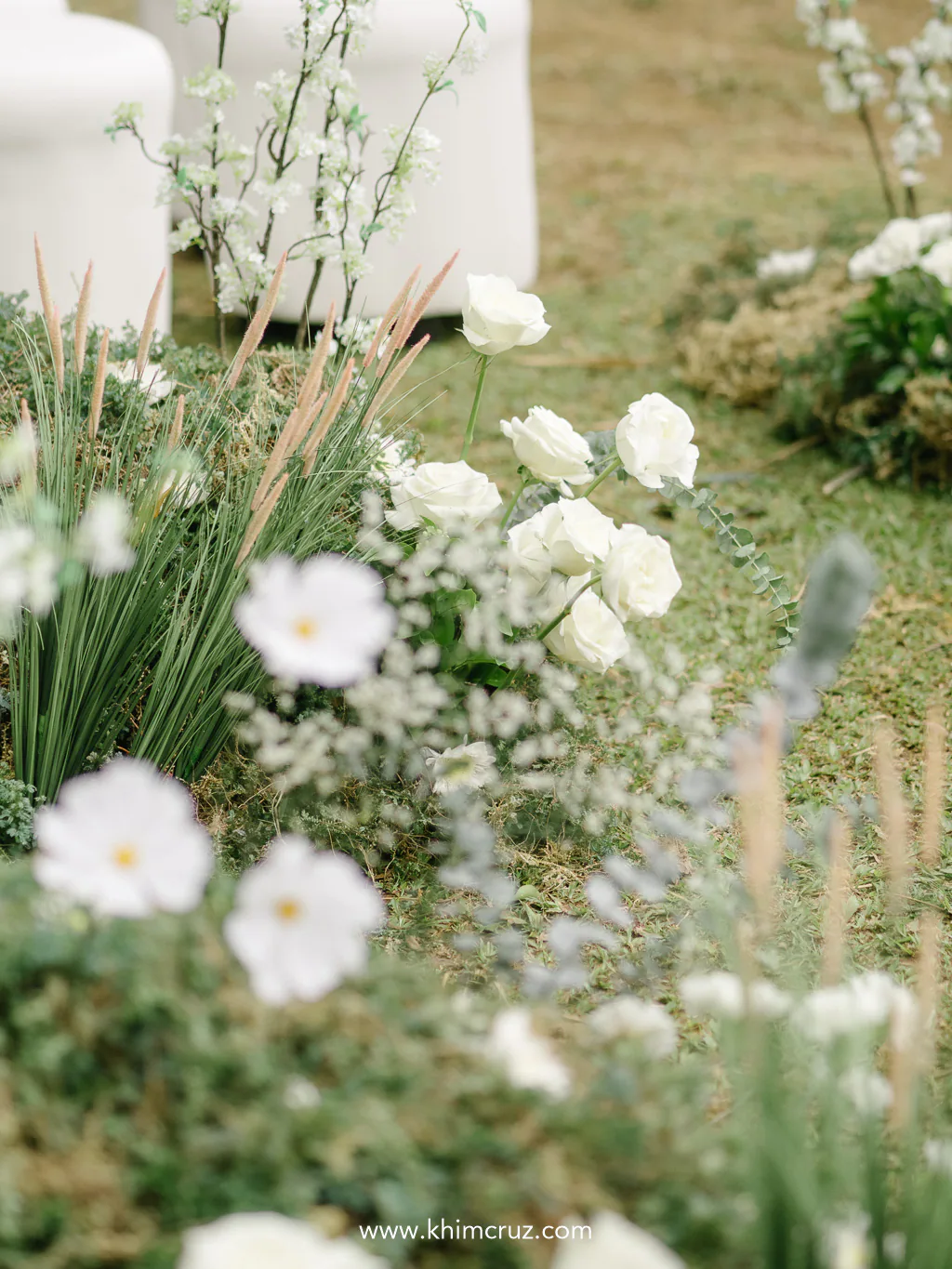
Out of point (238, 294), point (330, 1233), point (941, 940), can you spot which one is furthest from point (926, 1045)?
point (238, 294)

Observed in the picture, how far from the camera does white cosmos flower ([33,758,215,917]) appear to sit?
35.5 inches

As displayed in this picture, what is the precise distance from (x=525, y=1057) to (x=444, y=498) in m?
0.99

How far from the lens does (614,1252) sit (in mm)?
784

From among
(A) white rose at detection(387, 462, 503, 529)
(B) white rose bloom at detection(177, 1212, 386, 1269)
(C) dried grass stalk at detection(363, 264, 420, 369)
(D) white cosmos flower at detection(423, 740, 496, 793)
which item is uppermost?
(C) dried grass stalk at detection(363, 264, 420, 369)

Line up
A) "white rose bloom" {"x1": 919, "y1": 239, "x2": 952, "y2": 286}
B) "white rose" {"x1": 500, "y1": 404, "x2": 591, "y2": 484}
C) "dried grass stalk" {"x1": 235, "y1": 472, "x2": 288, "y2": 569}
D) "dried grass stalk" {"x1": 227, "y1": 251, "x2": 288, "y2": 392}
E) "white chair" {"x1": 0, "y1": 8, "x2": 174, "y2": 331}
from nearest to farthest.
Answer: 1. "dried grass stalk" {"x1": 235, "y1": 472, "x2": 288, "y2": 569}
2. "dried grass stalk" {"x1": 227, "y1": 251, "x2": 288, "y2": 392}
3. "white rose" {"x1": 500, "y1": 404, "x2": 591, "y2": 484}
4. "white chair" {"x1": 0, "y1": 8, "x2": 174, "y2": 331}
5. "white rose bloom" {"x1": 919, "y1": 239, "x2": 952, "y2": 286}

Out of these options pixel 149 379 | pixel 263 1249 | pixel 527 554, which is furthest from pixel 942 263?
pixel 263 1249

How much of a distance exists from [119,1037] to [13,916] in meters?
0.14

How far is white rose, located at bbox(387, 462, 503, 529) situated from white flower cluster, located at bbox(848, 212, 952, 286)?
70.4 inches

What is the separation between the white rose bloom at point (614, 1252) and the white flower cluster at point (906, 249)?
2.73m

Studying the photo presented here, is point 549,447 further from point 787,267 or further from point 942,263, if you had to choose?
point 787,267

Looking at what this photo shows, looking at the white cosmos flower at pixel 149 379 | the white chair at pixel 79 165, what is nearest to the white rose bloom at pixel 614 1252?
the white cosmos flower at pixel 149 379

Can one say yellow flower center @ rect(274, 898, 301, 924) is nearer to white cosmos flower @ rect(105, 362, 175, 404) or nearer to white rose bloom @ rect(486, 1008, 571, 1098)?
white rose bloom @ rect(486, 1008, 571, 1098)

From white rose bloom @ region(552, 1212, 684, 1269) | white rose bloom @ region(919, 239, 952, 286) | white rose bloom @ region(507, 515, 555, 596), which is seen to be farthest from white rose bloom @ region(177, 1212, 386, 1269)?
white rose bloom @ region(919, 239, 952, 286)

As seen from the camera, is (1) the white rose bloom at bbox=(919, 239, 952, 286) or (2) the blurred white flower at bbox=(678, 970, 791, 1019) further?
(1) the white rose bloom at bbox=(919, 239, 952, 286)
